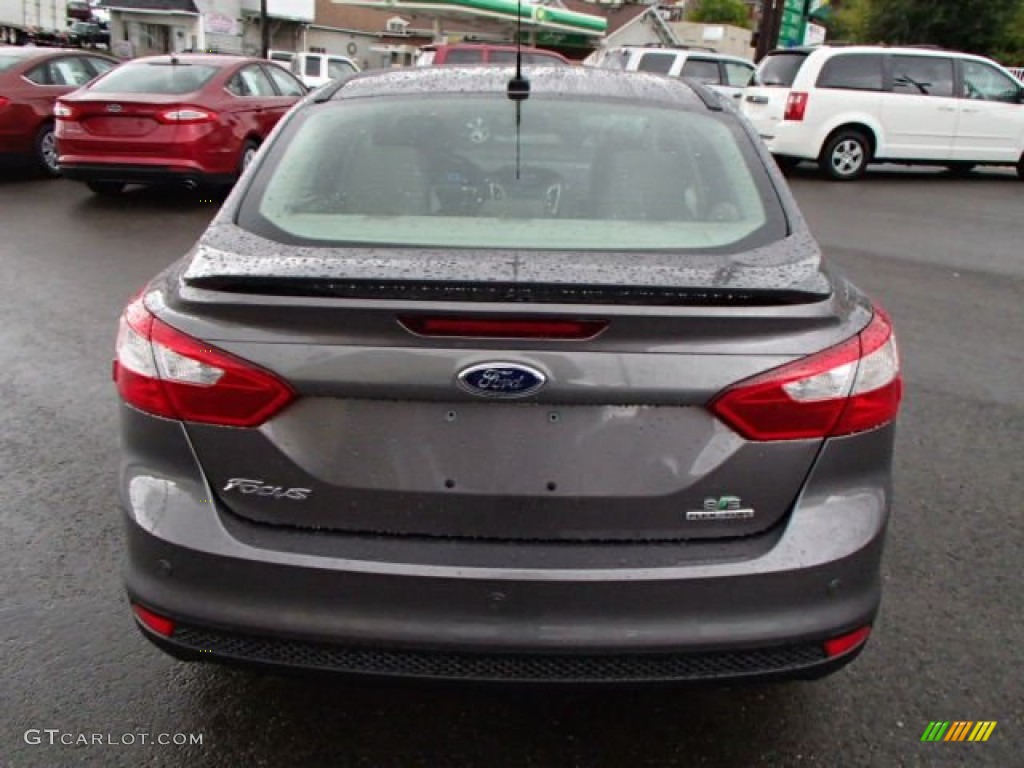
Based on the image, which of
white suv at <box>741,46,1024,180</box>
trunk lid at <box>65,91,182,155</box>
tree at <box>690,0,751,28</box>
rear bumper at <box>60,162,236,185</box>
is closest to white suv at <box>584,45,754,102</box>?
white suv at <box>741,46,1024,180</box>

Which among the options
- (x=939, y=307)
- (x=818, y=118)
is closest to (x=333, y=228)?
(x=939, y=307)

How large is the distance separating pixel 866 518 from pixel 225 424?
4.71ft

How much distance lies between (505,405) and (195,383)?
2.21ft

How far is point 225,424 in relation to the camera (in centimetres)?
202

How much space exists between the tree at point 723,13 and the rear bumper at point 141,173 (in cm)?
5903

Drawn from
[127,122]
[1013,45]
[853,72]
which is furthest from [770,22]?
[127,122]

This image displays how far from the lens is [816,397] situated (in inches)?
78.9

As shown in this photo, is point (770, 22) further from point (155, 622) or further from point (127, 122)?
point (155, 622)

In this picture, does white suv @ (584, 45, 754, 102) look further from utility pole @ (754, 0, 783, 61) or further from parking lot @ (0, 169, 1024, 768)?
parking lot @ (0, 169, 1024, 768)

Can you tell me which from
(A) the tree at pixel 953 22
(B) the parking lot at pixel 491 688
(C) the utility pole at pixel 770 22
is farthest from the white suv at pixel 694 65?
(A) the tree at pixel 953 22

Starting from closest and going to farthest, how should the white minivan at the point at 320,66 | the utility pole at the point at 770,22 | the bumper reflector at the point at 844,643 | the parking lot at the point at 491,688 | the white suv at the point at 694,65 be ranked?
1. the bumper reflector at the point at 844,643
2. the parking lot at the point at 491,688
3. the white suv at the point at 694,65
4. the utility pole at the point at 770,22
5. the white minivan at the point at 320,66

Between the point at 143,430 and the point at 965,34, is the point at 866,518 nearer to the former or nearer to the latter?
the point at 143,430

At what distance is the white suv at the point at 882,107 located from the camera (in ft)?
44.2

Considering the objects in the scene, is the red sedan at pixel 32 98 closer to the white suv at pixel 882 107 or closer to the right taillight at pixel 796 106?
the white suv at pixel 882 107
